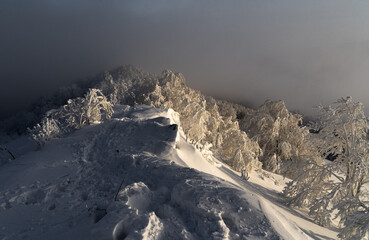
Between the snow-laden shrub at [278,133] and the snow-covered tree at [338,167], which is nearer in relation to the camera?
the snow-covered tree at [338,167]

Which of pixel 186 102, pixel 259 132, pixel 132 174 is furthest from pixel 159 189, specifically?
pixel 259 132

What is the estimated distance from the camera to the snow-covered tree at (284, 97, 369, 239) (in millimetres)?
7422

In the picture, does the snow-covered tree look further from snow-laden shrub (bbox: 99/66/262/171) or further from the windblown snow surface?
snow-laden shrub (bbox: 99/66/262/171)

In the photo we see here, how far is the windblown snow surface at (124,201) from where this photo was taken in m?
3.31

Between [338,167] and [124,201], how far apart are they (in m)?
8.58

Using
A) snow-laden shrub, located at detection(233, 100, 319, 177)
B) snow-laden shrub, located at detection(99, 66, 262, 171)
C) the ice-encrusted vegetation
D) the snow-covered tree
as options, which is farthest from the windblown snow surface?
snow-laden shrub, located at detection(233, 100, 319, 177)

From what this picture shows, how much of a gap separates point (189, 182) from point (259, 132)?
15484 millimetres

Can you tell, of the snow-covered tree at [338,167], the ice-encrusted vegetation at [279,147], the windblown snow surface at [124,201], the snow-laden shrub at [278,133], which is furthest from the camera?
the snow-laden shrub at [278,133]

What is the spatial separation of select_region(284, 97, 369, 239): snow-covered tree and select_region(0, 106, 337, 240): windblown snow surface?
5.05 ft

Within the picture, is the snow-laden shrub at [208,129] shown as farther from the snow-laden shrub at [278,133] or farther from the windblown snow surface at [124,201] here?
the windblown snow surface at [124,201]

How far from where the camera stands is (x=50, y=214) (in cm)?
411

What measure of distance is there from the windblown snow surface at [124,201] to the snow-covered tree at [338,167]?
154 centimetres

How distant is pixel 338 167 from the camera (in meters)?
8.11

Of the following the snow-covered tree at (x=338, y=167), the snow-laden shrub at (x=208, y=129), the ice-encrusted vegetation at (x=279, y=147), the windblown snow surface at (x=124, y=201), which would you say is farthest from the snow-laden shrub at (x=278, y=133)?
the windblown snow surface at (x=124, y=201)
